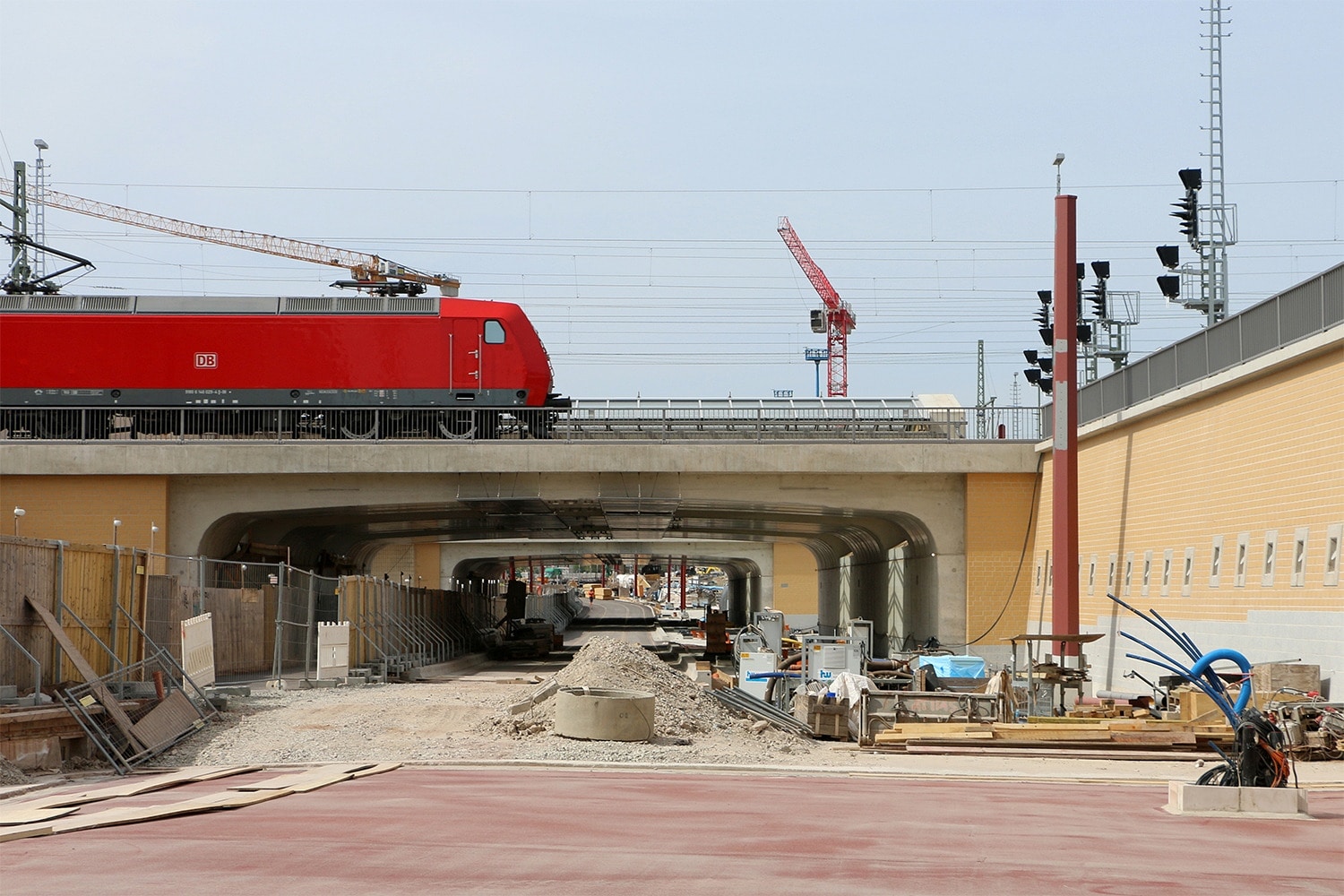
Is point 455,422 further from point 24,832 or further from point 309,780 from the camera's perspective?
point 24,832

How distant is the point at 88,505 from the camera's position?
38125 mm

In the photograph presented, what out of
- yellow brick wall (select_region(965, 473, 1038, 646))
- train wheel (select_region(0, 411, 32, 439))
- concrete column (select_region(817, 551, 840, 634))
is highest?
train wheel (select_region(0, 411, 32, 439))

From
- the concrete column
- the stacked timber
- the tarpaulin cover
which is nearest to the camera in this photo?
the stacked timber

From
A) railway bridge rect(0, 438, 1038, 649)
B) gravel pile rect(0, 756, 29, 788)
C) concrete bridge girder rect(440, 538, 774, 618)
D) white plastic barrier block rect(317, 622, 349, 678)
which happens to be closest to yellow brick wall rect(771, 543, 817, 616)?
concrete bridge girder rect(440, 538, 774, 618)

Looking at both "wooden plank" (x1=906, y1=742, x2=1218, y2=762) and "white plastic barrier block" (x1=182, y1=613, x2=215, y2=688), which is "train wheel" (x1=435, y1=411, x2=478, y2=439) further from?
"wooden plank" (x1=906, y1=742, x2=1218, y2=762)

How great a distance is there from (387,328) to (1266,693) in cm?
2792

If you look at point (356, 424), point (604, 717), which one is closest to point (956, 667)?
point (604, 717)

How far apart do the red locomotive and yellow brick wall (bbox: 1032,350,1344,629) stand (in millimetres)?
15961

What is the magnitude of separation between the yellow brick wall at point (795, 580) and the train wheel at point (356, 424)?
3709 cm

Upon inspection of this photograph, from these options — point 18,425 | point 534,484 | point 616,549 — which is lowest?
point 616,549

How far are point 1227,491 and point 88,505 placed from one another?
2825 cm

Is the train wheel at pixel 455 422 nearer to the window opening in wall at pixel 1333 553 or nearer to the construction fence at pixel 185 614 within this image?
the construction fence at pixel 185 614

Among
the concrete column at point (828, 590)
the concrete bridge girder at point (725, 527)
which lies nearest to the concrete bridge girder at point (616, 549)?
the concrete column at point (828, 590)

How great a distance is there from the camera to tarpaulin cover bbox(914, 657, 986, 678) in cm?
3003
